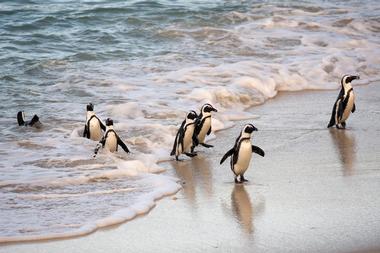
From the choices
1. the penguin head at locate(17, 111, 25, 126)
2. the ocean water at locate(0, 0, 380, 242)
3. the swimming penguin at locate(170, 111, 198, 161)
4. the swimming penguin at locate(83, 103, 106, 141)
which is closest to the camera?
the ocean water at locate(0, 0, 380, 242)

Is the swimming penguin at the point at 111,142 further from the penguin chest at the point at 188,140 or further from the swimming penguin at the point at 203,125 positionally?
the swimming penguin at the point at 203,125

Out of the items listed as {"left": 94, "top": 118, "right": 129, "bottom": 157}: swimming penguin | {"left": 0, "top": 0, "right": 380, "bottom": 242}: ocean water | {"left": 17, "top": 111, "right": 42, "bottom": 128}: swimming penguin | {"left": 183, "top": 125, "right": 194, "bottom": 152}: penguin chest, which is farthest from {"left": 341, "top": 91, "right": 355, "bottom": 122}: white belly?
{"left": 17, "top": 111, "right": 42, "bottom": 128}: swimming penguin

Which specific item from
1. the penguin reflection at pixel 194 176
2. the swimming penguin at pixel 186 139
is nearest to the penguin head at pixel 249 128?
the penguin reflection at pixel 194 176

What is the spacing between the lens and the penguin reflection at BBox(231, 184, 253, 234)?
260 inches

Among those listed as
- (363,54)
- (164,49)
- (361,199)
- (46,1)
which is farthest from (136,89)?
(46,1)

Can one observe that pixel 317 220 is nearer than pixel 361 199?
Yes

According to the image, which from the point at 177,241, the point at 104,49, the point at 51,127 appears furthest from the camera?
the point at 104,49

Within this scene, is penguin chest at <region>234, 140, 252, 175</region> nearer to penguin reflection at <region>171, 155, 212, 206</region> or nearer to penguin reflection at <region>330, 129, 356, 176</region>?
penguin reflection at <region>171, 155, 212, 206</region>

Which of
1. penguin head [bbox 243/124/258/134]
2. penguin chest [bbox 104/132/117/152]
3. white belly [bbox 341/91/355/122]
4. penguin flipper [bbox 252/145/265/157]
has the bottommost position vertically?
penguin chest [bbox 104/132/117/152]

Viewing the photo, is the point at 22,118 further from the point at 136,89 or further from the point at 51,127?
the point at 136,89

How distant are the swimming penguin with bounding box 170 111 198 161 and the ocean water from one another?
221mm

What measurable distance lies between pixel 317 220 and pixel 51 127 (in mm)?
4852

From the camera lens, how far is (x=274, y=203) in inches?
280

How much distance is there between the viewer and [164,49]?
1600 centimetres
